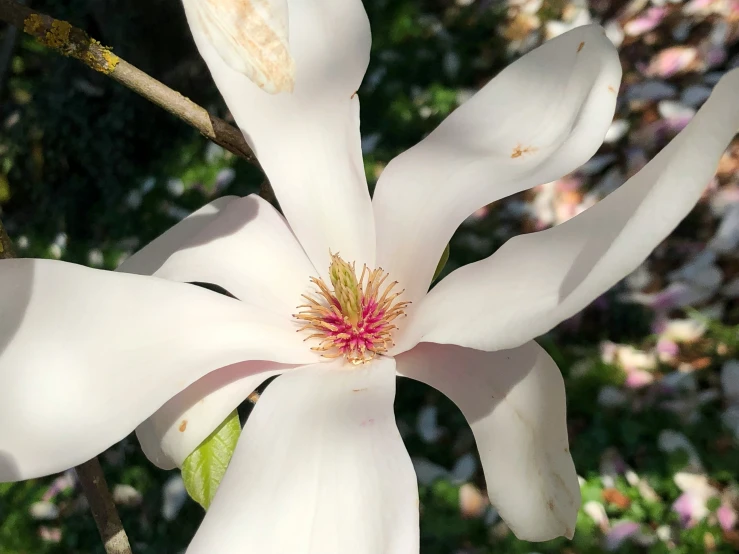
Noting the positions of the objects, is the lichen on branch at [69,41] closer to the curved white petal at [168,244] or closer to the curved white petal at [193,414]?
the curved white petal at [168,244]

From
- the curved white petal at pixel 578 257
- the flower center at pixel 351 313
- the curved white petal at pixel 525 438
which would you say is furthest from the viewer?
the flower center at pixel 351 313

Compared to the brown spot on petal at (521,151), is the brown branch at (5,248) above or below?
above

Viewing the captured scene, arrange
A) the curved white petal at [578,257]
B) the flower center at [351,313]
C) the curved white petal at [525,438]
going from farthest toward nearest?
1. the flower center at [351,313]
2. the curved white petal at [525,438]
3. the curved white petal at [578,257]

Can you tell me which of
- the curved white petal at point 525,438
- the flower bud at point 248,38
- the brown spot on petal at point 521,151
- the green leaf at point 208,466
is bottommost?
the curved white petal at point 525,438

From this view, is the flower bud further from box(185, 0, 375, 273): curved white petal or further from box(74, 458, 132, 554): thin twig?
box(74, 458, 132, 554): thin twig

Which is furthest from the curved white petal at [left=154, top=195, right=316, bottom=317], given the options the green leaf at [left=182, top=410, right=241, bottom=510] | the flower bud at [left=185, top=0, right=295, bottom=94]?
the flower bud at [left=185, top=0, right=295, bottom=94]

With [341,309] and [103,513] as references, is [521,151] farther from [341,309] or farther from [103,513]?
Result: [103,513]

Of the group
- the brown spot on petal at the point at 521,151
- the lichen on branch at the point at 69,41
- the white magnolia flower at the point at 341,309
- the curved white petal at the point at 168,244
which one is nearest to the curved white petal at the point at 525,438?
the white magnolia flower at the point at 341,309
